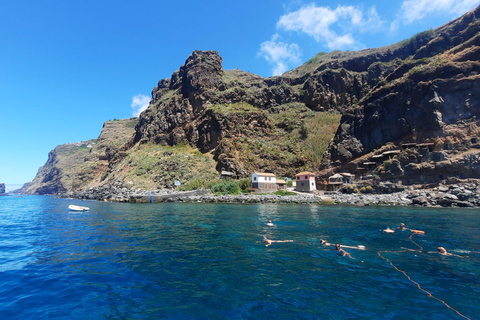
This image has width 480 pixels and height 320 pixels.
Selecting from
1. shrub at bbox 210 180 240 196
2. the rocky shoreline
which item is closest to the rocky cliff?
the rocky shoreline

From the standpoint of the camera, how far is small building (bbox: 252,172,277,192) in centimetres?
6008

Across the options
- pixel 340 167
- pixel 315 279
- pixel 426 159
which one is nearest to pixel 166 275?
pixel 315 279

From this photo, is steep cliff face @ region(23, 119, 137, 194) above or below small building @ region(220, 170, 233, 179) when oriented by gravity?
above

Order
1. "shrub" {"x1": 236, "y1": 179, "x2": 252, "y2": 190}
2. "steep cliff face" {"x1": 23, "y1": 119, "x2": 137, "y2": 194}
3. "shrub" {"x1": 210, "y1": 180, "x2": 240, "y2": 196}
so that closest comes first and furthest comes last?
"shrub" {"x1": 210, "y1": 180, "x2": 240, "y2": 196}, "shrub" {"x1": 236, "y1": 179, "x2": 252, "y2": 190}, "steep cliff face" {"x1": 23, "y1": 119, "x2": 137, "y2": 194}

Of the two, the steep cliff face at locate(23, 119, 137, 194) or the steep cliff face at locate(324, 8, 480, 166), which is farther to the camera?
the steep cliff face at locate(23, 119, 137, 194)

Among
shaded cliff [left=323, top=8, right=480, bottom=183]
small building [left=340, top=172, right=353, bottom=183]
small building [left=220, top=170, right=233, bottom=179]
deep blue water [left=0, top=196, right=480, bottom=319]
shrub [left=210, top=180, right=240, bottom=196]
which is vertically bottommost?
deep blue water [left=0, top=196, right=480, bottom=319]

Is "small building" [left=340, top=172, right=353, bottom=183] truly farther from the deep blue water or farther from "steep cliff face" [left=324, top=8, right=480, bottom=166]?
the deep blue water

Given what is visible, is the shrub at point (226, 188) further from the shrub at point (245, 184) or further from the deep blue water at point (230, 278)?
the deep blue water at point (230, 278)

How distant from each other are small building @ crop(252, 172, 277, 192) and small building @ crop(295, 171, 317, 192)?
6.67m

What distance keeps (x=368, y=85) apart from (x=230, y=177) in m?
84.2

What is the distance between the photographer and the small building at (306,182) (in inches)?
2355

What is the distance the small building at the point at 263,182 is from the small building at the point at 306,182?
6.67 meters

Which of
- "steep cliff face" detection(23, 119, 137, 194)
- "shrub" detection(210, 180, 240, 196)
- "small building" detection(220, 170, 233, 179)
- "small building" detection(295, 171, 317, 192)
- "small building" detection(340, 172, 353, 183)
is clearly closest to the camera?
"small building" detection(340, 172, 353, 183)

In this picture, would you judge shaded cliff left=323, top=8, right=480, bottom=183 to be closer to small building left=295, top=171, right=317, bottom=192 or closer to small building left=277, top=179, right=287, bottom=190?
small building left=295, top=171, right=317, bottom=192
